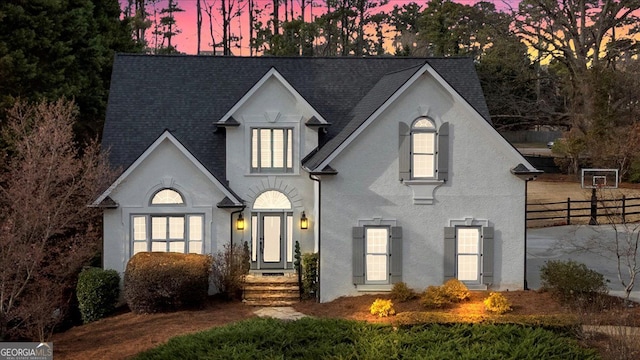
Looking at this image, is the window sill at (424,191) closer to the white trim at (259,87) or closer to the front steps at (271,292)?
the white trim at (259,87)

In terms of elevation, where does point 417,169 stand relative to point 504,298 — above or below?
above

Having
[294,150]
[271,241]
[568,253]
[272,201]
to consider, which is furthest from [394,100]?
[568,253]

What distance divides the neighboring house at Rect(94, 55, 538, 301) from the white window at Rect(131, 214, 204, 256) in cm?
3

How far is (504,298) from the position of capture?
59.4 feet

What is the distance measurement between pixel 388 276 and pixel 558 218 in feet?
74.1

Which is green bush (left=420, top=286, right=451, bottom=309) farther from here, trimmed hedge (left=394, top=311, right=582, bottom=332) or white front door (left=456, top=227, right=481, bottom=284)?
trimmed hedge (left=394, top=311, right=582, bottom=332)

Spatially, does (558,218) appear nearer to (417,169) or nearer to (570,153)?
(570,153)

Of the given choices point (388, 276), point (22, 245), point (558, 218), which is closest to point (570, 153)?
point (558, 218)

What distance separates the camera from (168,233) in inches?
817

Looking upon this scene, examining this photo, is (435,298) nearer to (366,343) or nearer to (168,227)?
(366,343)

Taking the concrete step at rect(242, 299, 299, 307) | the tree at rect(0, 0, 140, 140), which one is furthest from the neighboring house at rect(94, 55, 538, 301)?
the tree at rect(0, 0, 140, 140)

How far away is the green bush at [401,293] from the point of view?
19.0 metres
